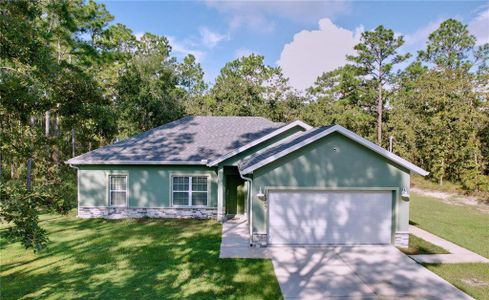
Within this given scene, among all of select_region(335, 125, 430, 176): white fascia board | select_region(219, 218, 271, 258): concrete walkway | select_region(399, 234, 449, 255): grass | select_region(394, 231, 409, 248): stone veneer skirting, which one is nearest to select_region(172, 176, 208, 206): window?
select_region(219, 218, 271, 258): concrete walkway

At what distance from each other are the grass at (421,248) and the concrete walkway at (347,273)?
465mm

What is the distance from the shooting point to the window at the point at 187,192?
47.9 feet

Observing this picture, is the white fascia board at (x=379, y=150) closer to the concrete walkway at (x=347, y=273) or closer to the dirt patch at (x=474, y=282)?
the concrete walkway at (x=347, y=273)

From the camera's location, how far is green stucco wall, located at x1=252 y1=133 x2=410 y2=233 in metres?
10.4

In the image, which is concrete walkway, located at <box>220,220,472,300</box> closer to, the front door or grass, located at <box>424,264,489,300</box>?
grass, located at <box>424,264,489,300</box>

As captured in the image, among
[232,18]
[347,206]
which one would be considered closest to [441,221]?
[347,206]

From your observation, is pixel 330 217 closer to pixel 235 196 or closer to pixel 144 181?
pixel 235 196

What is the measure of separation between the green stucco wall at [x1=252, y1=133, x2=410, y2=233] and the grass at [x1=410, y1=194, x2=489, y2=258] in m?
2.77

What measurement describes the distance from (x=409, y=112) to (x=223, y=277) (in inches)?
1123

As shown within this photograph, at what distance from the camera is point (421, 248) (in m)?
10.2

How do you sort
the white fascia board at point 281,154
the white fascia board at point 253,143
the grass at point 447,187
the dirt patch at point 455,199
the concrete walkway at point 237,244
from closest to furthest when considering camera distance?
the concrete walkway at point 237,244 < the white fascia board at point 281,154 < the white fascia board at point 253,143 < the dirt patch at point 455,199 < the grass at point 447,187

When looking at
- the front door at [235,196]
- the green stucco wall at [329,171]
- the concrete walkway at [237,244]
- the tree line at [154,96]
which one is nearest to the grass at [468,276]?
the green stucco wall at [329,171]

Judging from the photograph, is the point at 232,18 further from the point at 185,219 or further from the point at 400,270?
the point at 400,270

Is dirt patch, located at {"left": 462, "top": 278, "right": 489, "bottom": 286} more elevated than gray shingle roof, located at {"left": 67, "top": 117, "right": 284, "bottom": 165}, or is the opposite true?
gray shingle roof, located at {"left": 67, "top": 117, "right": 284, "bottom": 165}
